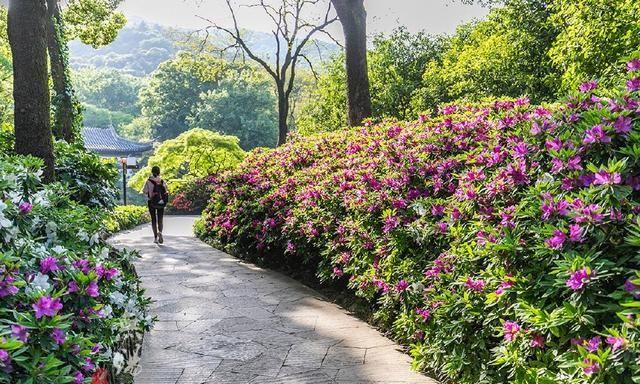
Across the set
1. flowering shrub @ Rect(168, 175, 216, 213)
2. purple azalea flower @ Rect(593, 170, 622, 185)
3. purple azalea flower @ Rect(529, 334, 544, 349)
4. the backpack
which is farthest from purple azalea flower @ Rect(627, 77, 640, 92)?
flowering shrub @ Rect(168, 175, 216, 213)

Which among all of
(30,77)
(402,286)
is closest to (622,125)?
(402,286)

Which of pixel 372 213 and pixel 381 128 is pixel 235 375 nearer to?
pixel 372 213

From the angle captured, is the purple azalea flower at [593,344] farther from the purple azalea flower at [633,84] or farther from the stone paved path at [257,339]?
the stone paved path at [257,339]

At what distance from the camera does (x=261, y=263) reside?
827 centimetres

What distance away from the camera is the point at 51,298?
201 centimetres

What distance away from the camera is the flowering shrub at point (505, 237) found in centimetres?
240

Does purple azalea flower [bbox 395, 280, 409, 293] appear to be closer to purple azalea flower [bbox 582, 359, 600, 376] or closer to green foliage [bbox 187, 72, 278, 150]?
purple azalea flower [bbox 582, 359, 600, 376]

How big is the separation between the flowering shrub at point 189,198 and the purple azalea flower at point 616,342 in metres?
25.4

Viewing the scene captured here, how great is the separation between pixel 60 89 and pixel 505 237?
11075 millimetres

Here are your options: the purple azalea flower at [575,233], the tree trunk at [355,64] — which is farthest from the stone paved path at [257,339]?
the tree trunk at [355,64]

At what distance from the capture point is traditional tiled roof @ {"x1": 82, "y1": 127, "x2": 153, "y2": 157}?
113ft

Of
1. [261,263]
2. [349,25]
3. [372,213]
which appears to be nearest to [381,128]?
[372,213]

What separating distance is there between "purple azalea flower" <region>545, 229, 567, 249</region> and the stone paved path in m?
1.55

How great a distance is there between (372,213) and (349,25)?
21.4 feet
